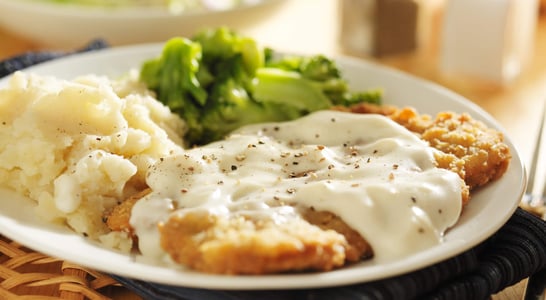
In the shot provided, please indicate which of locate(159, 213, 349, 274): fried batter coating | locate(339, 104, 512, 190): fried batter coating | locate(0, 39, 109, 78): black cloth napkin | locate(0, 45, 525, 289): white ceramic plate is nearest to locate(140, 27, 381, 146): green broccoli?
locate(339, 104, 512, 190): fried batter coating

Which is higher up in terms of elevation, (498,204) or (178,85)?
(178,85)

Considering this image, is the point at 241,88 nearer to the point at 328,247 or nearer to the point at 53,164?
the point at 53,164

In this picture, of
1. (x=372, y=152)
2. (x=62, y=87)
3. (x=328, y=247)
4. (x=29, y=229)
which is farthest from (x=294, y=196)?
(x=62, y=87)

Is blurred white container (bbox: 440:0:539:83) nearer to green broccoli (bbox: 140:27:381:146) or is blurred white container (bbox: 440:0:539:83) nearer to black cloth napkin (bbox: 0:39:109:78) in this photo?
green broccoli (bbox: 140:27:381:146)

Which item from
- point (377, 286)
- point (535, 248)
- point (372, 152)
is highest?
point (372, 152)

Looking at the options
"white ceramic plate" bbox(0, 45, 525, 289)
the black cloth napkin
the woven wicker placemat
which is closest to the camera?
"white ceramic plate" bbox(0, 45, 525, 289)

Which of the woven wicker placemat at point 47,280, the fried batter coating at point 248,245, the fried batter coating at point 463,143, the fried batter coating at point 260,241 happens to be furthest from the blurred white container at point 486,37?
the woven wicker placemat at point 47,280

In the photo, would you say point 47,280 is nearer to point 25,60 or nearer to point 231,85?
point 231,85
